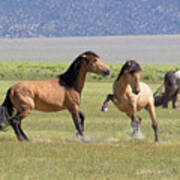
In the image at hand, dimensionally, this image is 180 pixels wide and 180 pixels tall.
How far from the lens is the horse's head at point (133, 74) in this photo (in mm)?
14789

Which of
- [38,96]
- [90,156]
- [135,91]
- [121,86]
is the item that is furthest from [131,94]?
[90,156]

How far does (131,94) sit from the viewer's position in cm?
1516

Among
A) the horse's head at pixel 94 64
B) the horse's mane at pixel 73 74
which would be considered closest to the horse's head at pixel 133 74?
the horse's head at pixel 94 64

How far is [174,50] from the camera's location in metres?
124

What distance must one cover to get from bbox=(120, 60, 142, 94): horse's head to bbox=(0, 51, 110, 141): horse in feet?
1.45

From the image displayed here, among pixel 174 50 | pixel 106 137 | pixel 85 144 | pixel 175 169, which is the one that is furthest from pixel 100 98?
pixel 174 50

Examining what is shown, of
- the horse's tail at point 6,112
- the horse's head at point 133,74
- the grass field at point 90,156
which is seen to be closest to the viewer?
the grass field at point 90,156

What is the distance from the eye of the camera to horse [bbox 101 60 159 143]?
48.7ft

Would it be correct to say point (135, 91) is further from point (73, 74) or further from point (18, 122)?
point (18, 122)

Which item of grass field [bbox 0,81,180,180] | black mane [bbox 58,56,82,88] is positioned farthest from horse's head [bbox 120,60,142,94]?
grass field [bbox 0,81,180,180]

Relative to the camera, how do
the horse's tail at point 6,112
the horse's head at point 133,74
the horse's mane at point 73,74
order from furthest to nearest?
the horse's mane at point 73,74 → the horse's tail at point 6,112 → the horse's head at point 133,74

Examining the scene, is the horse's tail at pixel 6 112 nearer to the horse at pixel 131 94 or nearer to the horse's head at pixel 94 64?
the horse's head at pixel 94 64

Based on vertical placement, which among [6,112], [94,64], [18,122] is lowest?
[18,122]

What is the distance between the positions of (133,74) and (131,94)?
46cm
